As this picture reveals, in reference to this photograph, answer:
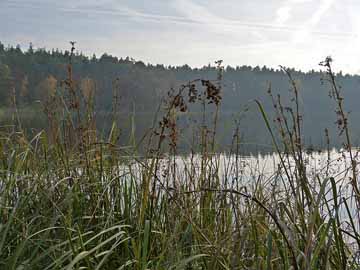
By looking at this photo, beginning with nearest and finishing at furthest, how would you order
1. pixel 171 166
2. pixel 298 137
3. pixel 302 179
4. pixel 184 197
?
1. pixel 302 179
2. pixel 298 137
3. pixel 184 197
4. pixel 171 166

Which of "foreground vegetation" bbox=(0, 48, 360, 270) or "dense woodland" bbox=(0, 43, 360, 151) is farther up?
"dense woodland" bbox=(0, 43, 360, 151)

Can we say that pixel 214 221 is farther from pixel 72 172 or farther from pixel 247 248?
pixel 72 172

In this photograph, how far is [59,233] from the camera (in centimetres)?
201

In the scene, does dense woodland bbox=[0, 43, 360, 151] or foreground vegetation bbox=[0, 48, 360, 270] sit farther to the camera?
dense woodland bbox=[0, 43, 360, 151]

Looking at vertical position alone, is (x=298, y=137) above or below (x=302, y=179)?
above

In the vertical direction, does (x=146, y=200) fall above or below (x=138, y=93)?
below

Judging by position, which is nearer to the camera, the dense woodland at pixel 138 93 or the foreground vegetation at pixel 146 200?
the foreground vegetation at pixel 146 200

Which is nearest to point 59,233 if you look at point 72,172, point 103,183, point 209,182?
point 103,183

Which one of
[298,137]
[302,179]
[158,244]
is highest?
[298,137]

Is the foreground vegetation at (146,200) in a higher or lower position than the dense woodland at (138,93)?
lower

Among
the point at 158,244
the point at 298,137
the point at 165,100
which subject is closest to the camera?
the point at 298,137

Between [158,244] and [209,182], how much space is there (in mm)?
684

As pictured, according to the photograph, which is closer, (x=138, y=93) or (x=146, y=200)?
(x=146, y=200)

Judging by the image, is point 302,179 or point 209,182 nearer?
point 302,179
